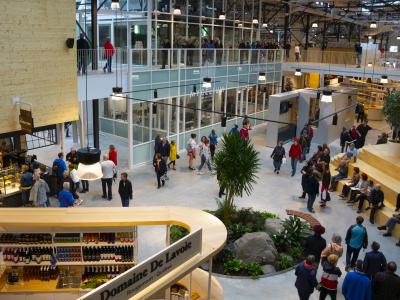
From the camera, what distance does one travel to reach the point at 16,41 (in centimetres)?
1011

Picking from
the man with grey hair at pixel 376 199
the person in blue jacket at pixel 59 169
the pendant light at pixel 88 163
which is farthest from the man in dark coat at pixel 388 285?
the person in blue jacket at pixel 59 169

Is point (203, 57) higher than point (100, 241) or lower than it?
higher

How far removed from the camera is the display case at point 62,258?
671cm

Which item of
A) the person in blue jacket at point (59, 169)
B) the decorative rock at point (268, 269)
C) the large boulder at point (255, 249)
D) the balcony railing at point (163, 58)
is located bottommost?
the decorative rock at point (268, 269)

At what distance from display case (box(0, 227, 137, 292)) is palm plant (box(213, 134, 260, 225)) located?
3528 millimetres

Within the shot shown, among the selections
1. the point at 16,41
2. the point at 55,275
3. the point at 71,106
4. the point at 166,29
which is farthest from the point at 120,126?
the point at 55,275

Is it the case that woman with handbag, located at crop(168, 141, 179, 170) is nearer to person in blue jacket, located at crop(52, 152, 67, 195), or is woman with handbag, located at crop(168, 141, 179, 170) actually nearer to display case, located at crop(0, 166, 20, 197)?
person in blue jacket, located at crop(52, 152, 67, 195)

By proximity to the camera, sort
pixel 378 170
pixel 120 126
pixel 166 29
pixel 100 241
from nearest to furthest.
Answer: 1. pixel 100 241
2. pixel 378 170
3. pixel 166 29
4. pixel 120 126

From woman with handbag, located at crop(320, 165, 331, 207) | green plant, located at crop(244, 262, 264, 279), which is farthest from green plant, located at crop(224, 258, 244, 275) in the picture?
woman with handbag, located at crop(320, 165, 331, 207)

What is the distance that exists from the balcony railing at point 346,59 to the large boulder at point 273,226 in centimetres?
1415

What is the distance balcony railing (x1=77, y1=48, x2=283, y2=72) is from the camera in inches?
529

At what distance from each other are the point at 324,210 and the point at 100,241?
7027mm

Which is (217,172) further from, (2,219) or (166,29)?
(166,29)

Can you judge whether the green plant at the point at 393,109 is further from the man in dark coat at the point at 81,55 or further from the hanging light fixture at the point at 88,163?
the hanging light fixture at the point at 88,163
